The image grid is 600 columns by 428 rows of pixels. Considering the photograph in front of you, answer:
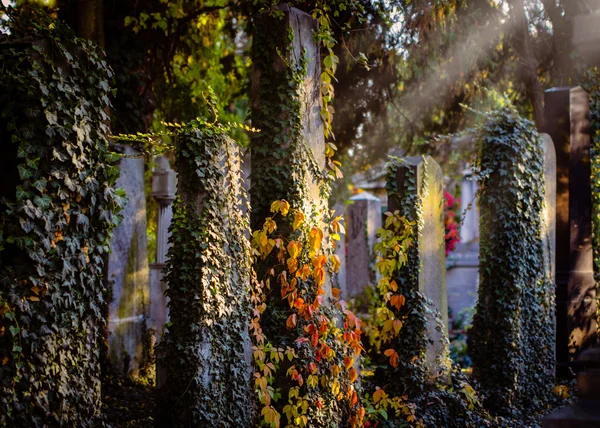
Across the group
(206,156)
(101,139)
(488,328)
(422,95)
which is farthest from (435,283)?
(422,95)

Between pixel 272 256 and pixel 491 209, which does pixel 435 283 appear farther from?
pixel 272 256

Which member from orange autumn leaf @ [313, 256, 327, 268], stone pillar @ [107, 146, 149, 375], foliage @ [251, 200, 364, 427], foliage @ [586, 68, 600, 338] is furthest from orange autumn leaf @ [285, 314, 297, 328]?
foliage @ [586, 68, 600, 338]

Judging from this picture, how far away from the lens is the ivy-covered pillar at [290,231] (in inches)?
218

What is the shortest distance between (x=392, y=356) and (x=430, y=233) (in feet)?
4.29

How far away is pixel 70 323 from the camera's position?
13.4 feet

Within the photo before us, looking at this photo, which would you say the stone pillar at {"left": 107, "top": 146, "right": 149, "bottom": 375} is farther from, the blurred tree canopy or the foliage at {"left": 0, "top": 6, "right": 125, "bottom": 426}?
the foliage at {"left": 0, "top": 6, "right": 125, "bottom": 426}

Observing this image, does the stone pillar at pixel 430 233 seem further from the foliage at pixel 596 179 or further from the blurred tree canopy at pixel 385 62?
the foliage at pixel 596 179

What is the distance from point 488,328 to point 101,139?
5137mm

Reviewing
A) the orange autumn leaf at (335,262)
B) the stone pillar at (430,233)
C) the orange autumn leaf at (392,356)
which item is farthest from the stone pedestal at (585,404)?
the orange autumn leaf at (335,262)

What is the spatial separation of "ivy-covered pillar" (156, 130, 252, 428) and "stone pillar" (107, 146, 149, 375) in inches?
122

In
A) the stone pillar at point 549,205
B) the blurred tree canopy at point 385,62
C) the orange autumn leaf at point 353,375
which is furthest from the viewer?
the blurred tree canopy at point 385,62

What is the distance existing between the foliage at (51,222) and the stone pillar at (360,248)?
29.6 ft

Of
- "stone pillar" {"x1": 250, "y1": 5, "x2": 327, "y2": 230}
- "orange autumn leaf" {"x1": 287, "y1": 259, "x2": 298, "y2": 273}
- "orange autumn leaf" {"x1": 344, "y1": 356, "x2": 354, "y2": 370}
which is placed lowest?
"orange autumn leaf" {"x1": 344, "y1": 356, "x2": 354, "y2": 370}

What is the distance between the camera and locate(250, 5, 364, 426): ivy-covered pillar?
18.1 ft
